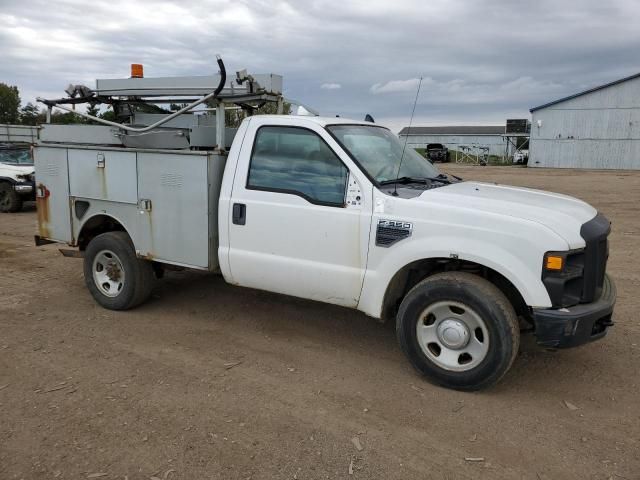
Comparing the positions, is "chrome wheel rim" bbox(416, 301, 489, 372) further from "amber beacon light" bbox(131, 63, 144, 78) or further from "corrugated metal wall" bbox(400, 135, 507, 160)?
"corrugated metal wall" bbox(400, 135, 507, 160)

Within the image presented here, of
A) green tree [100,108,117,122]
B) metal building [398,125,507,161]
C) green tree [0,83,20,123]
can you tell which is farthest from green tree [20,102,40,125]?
green tree [100,108,117,122]

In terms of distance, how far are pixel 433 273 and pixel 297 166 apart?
1417mm

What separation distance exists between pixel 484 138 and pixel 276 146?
61532mm

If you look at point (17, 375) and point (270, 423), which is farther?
point (17, 375)

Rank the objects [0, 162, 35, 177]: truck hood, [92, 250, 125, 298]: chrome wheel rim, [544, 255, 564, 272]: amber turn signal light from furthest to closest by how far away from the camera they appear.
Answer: [0, 162, 35, 177]: truck hood < [92, 250, 125, 298]: chrome wheel rim < [544, 255, 564, 272]: amber turn signal light

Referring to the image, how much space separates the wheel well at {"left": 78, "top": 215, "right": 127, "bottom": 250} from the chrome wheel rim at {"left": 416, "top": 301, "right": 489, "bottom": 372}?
3.38 meters

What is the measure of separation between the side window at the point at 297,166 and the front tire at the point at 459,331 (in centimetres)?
101

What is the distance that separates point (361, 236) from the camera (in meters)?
4.12

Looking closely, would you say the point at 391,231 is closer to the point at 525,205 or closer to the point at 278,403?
the point at 525,205

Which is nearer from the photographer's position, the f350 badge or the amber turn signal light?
the amber turn signal light

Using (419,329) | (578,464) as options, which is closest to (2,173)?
(419,329)

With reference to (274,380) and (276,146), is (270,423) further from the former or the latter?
(276,146)

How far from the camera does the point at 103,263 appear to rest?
5.62 metres

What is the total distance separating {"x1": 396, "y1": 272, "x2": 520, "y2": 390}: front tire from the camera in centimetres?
368
